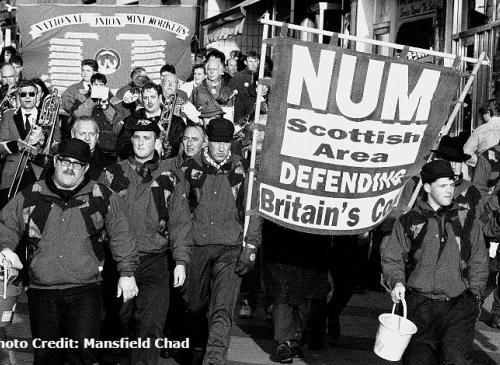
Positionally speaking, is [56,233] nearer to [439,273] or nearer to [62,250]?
[62,250]

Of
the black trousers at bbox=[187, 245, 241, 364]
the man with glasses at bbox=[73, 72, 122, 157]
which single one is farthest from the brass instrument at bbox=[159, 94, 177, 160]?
the black trousers at bbox=[187, 245, 241, 364]

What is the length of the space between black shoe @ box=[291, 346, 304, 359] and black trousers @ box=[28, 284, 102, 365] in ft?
8.33

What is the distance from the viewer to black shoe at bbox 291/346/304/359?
9.38m

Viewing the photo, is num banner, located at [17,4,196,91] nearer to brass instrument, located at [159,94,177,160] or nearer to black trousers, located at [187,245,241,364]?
brass instrument, located at [159,94,177,160]

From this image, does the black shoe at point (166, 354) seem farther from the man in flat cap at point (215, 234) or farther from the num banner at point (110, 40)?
the num banner at point (110, 40)

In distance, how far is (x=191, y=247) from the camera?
8477 mm

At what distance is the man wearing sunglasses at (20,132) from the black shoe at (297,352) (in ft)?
12.1

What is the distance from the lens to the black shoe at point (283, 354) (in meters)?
9.23

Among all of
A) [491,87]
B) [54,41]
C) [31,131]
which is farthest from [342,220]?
[54,41]

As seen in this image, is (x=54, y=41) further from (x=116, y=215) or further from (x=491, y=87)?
(x=116, y=215)

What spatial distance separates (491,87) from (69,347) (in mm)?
9909

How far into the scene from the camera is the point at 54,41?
17.7m

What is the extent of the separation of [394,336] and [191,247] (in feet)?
6.42

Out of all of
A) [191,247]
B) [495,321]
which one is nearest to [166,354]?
[191,247]
